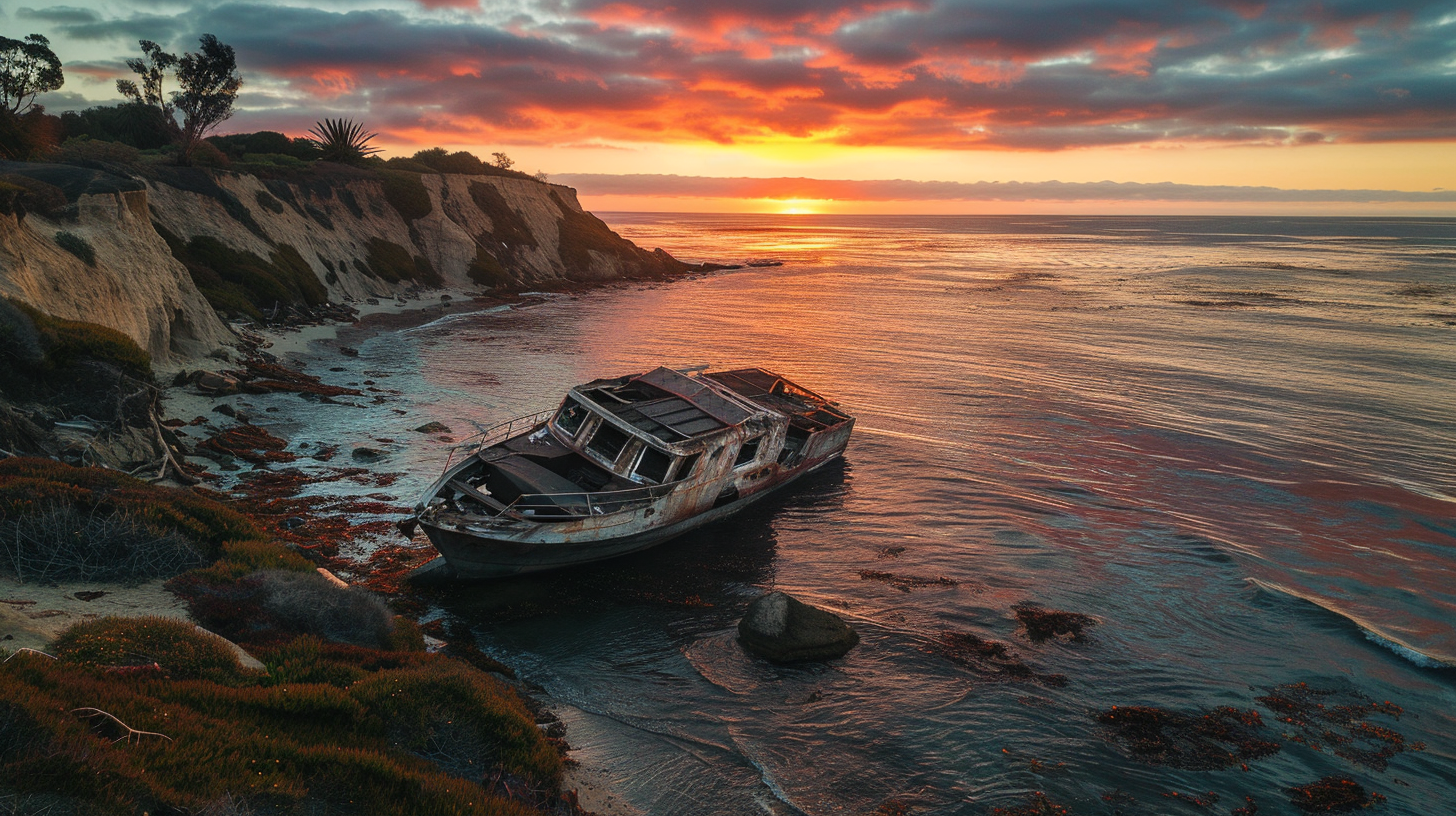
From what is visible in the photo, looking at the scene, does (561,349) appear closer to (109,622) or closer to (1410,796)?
(109,622)

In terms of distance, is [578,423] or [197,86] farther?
[197,86]

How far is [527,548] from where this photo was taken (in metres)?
16.2

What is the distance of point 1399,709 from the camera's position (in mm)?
13305

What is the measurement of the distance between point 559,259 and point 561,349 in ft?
124

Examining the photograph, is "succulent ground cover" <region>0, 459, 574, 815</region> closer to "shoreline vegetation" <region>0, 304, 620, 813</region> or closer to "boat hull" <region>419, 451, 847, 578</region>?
"shoreline vegetation" <region>0, 304, 620, 813</region>

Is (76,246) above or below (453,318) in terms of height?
above

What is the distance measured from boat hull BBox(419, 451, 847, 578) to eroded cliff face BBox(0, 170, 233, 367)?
1288 centimetres

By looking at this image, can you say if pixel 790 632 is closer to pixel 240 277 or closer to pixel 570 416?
pixel 570 416

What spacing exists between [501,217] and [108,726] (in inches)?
2847

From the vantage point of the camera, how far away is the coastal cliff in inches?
890

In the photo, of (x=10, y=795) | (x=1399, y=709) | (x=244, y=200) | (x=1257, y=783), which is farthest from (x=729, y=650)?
(x=244, y=200)

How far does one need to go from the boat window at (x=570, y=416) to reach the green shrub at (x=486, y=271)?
49341 millimetres

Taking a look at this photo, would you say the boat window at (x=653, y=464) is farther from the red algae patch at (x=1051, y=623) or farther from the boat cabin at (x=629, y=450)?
the red algae patch at (x=1051, y=623)

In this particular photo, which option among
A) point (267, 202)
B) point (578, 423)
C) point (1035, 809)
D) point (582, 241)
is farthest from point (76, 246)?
point (582, 241)
